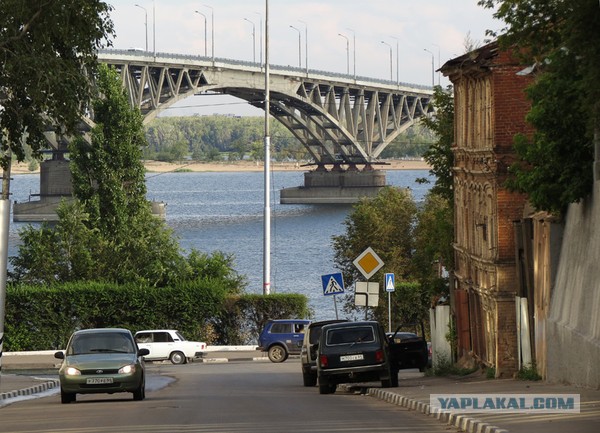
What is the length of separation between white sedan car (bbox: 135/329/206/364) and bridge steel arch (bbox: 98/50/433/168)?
45.9 m

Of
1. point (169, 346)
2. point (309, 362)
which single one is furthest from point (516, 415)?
point (169, 346)

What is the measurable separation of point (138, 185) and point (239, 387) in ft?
111

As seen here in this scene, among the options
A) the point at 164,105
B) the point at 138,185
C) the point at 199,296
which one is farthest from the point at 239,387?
the point at 164,105

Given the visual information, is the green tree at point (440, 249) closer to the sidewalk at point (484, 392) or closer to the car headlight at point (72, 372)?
the sidewalk at point (484, 392)

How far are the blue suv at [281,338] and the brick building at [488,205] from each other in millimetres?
9230

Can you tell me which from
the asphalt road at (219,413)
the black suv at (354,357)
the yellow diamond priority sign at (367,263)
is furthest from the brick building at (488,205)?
the asphalt road at (219,413)

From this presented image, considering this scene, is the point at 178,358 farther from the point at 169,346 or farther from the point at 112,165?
the point at 112,165

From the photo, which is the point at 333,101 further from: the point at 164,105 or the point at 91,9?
the point at 91,9

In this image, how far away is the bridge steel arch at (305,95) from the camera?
96.6 meters

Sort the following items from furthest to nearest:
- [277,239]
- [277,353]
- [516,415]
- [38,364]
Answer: [277,239]
[277,353]
[38,364]
[516,415]

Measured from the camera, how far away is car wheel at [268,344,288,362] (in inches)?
1802

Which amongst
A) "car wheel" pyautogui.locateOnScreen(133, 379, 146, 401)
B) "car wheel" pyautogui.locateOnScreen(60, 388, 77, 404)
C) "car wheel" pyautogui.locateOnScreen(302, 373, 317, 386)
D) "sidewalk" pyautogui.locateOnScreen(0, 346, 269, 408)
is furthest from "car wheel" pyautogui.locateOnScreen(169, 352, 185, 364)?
"car wheel" pyautogui.locateOnScreen(60, 388, 77, 404)
